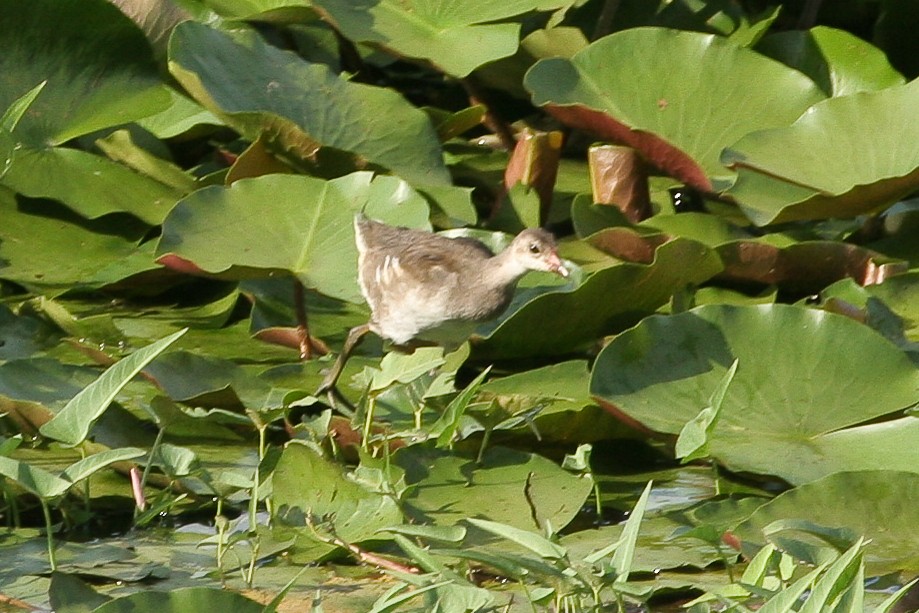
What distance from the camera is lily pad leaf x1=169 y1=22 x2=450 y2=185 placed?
4035 mm

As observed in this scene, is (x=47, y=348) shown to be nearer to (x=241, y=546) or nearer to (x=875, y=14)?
(x=241, y=546)

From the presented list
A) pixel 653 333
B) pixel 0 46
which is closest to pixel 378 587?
pixel 653 333

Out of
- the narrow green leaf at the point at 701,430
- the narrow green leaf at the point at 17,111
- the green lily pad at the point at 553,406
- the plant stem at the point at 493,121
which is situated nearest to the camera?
the narrow green leaf at the point at 701,430

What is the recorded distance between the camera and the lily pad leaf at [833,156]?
3826mm

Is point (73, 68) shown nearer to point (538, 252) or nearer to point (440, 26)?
point (440, 26)

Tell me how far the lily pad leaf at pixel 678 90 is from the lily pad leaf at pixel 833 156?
26cm

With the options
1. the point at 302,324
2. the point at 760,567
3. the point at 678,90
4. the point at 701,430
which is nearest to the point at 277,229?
the point at 302,324

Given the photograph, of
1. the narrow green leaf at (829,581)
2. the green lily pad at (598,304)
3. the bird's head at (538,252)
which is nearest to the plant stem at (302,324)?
the green lily pad at (598,304)

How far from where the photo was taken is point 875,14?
18.3 ft

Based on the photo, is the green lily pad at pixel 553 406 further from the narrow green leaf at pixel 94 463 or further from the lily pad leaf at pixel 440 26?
the lily pad leaf at pixel 440 26

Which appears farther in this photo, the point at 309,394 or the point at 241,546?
the point at 309,394

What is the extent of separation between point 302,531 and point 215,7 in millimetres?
2323

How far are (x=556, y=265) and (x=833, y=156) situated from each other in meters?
0.80

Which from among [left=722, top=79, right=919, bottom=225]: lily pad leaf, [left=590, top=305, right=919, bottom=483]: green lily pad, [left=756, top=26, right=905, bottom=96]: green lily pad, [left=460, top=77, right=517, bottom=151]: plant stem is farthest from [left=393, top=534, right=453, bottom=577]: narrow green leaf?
[left=756, top=26, right=905, bottom=96]: green lily pad
